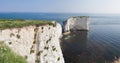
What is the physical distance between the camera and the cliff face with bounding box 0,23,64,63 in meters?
24.0

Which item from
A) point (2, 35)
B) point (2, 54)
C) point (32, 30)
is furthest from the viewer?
point (32, 30)

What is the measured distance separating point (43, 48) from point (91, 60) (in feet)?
65.0

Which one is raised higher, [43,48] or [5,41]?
[5,41]

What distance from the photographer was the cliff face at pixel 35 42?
78.6 feet

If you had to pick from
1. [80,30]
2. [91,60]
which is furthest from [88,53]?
[80,30]

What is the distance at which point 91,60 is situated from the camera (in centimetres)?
4541

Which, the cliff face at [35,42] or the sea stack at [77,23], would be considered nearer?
the cliff face at [35,42]

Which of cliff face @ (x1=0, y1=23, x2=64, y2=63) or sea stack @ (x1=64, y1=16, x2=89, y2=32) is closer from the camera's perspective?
cliff face @ (x1=0, y1=23, x2=64, y2=63)

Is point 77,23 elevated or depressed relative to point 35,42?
depressed

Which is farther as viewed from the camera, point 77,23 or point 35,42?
point 77,23

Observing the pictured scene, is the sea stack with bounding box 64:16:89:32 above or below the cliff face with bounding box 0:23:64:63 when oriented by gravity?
below

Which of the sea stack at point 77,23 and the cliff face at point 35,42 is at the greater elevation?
the cliff face at point 35,42

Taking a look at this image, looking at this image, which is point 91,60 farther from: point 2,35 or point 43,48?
point 2,35

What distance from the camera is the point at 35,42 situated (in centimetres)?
2770
